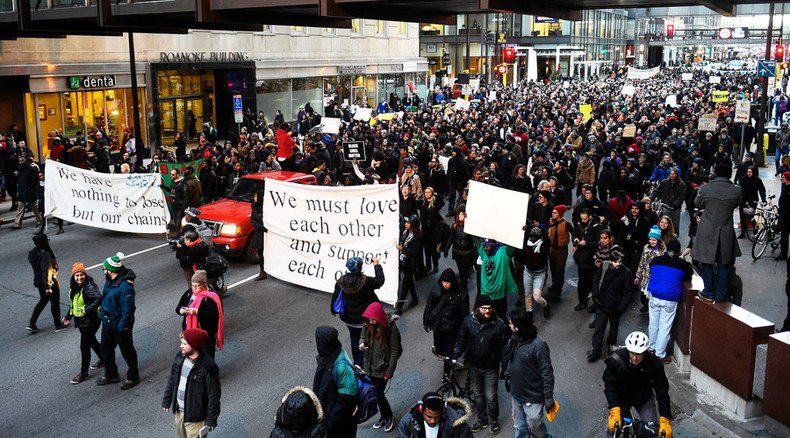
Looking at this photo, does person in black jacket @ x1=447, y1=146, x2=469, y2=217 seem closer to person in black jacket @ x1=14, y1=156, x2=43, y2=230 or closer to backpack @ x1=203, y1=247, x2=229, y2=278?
backpack @ x1=203, y1=247, x2=229, y2=278

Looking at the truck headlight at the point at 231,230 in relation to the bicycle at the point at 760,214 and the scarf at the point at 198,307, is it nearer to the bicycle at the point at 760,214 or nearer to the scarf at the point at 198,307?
the scarf at the point at 198,307

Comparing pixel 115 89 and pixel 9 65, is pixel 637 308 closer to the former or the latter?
pixel 9 65

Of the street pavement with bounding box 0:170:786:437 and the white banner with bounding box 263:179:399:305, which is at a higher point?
the white banner with bounding box 263:179:399:305

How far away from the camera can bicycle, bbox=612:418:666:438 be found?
21.2ft

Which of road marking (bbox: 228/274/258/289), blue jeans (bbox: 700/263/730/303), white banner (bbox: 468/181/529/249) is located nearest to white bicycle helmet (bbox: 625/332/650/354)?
blue jeans (bbox: 700/263/730/303)

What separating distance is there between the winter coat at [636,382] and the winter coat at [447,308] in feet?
6.38

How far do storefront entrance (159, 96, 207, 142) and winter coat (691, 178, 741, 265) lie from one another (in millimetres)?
26391

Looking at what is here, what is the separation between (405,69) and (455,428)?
48.1 m

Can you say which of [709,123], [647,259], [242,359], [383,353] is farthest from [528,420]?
[709,123]

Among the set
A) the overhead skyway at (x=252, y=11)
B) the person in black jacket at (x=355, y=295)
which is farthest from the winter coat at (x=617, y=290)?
the overhead skyway at (x=252, y=11)

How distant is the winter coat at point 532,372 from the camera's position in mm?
6777

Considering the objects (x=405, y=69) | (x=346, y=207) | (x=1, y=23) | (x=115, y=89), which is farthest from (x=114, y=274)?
(x=405, y=69)

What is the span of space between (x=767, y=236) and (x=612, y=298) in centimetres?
700

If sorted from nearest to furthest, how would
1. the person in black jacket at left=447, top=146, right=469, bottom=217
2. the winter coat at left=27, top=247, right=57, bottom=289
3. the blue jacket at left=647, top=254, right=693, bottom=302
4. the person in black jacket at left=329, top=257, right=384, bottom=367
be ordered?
the person in black jacket at left=329, top=257, right=384, bottom=367
the blue jacket at left=647, top=254, right=693, bottom=302
the winter coat at left=27, top=247, right=57, bottom=289
the person in black jacket at left=447, top=146, right=469, bottom=217
